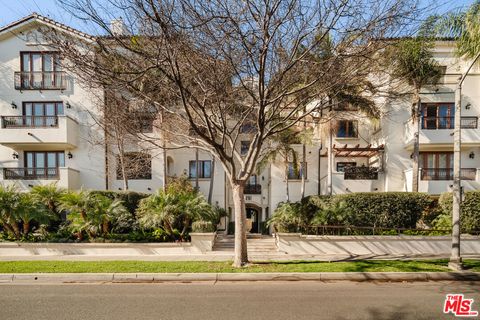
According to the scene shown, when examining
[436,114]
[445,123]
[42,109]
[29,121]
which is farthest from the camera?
[436,114]

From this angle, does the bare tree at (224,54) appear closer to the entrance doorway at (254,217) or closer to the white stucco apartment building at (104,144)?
the white stucco apartment building at (104,144)

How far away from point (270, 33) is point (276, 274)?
23.0 feet

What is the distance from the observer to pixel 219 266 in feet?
27.5

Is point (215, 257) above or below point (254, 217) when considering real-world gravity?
above

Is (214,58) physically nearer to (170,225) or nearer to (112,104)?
(112,104)

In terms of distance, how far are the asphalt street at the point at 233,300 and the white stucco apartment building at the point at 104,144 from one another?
33.3 feet

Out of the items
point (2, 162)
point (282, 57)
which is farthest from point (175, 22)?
point (2, 162)

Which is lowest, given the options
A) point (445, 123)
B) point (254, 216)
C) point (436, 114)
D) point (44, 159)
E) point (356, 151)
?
point (254, 216)

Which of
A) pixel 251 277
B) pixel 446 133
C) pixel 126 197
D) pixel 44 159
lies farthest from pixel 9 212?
pixel 446 133

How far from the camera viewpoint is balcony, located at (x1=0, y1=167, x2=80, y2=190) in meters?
15.7

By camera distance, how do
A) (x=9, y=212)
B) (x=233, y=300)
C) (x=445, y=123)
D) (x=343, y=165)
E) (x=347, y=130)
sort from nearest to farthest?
(x=233, y=300) < (x=9, y=212) < (x=445, y=123) < (x=343, y=165) < (x=347, y=130)

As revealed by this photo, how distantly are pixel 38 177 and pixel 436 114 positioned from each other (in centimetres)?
2620

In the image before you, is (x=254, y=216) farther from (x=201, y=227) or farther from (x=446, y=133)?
(x=446, y=133)

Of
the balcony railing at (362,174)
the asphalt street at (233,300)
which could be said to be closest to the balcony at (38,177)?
the asphalt street at (233,300)
